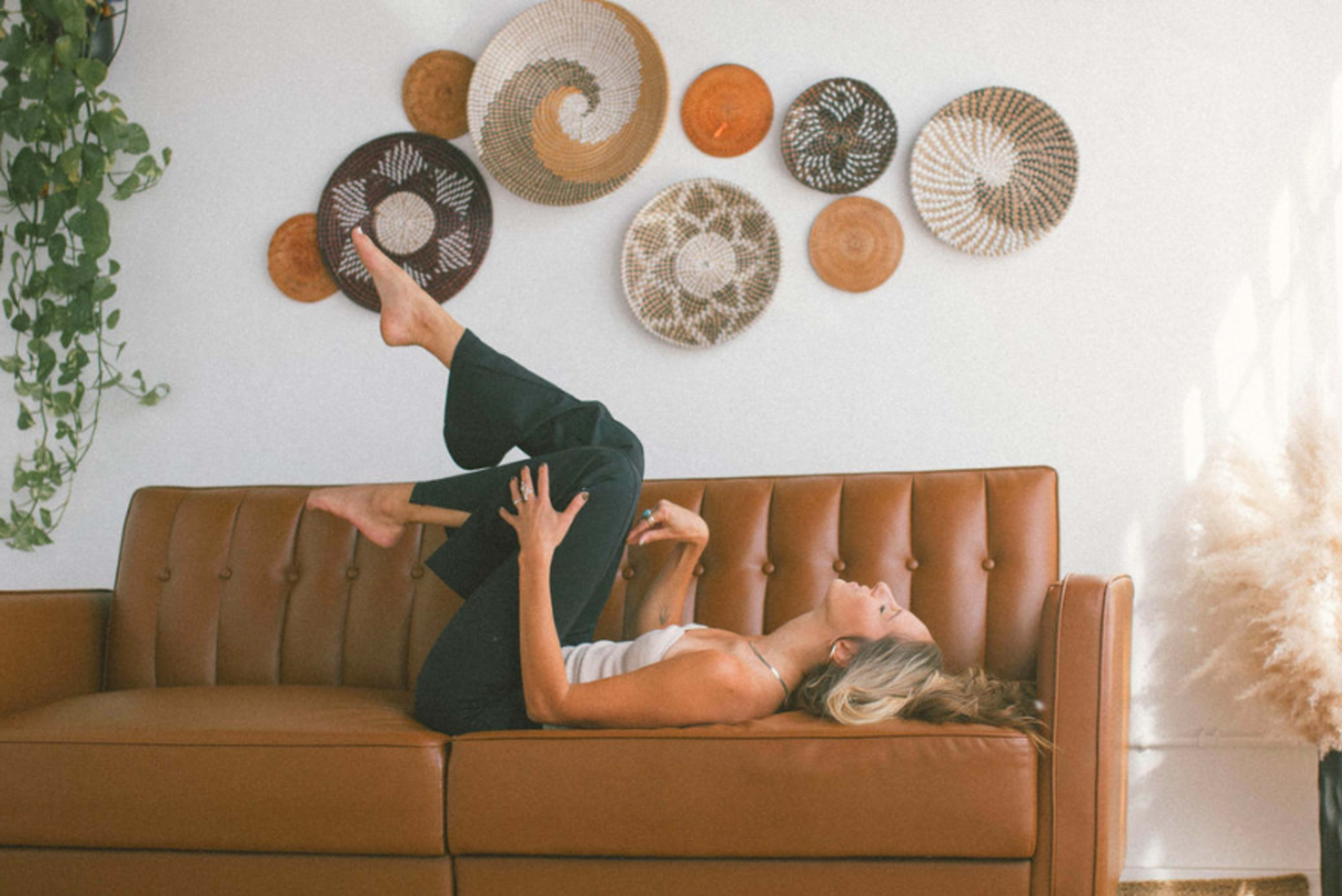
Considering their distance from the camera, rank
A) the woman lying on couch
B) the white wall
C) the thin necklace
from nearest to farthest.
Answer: the woman lying on couch → the thin necklace → the white wall

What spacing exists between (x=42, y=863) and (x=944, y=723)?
1.45 meters

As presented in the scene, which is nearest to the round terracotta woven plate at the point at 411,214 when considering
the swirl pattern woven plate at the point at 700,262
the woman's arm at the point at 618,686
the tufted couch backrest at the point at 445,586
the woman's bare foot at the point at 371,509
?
the swirl pattern woven plate at the point at 700,262

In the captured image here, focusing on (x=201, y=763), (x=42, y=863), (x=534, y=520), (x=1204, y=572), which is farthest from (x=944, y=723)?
(x=42, y=863)

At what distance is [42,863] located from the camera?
1.58 m

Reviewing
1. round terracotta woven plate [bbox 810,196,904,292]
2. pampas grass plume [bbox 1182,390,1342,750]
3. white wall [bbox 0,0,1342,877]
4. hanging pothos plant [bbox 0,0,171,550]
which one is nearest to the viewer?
pampas grass plume [bbox 1182,390,1342,750]

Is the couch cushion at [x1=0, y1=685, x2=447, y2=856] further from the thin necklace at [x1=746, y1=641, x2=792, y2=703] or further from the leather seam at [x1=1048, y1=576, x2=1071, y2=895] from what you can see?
the leather seam at [x1=1048, y1=576, x2=1071, y2=895]

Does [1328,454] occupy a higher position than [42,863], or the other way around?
[1328,454]

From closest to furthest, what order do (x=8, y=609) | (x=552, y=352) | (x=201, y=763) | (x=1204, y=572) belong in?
(x=201, y=763), (x=8, y=609), (x=1204, y=572), (x=552, y=352)

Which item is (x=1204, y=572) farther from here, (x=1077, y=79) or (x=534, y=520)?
(x=534, y=520)

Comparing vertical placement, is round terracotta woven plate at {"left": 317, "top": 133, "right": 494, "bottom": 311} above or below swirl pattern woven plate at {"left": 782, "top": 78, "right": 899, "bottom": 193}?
below

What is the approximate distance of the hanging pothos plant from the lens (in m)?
2.56

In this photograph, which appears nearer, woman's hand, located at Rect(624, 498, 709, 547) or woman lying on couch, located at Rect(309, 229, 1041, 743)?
woman lying on couch, located at Rect(309, 229, 1041, 743)

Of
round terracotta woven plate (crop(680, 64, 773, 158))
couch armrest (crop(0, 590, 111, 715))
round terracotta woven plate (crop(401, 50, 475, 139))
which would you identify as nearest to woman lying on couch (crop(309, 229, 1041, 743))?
couch armrest (crop(0, 590, 111, 715))

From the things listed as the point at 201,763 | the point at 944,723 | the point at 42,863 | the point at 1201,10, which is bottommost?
the point at 42,863
